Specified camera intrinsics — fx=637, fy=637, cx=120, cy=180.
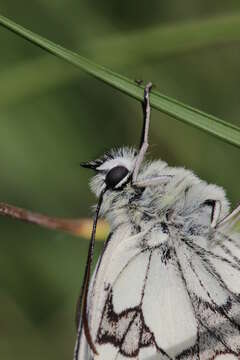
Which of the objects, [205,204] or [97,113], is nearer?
[205,204]

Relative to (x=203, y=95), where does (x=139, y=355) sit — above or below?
below

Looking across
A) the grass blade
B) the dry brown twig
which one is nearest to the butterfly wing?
the dry brown twig

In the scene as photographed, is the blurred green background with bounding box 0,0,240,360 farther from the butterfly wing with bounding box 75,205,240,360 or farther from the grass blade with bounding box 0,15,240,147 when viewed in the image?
the grass blade with bounding box 0,15,240,147

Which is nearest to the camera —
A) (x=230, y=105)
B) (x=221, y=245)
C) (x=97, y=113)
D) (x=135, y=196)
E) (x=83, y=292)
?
(x=83, y=292)

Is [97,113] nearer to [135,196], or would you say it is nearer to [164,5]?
[164,5]

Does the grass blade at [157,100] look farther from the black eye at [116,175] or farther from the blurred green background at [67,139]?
the blurred green background at [67,139]

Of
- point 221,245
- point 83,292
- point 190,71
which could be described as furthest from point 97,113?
point 83,292

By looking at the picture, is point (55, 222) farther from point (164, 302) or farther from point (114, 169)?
point (164, 302)
